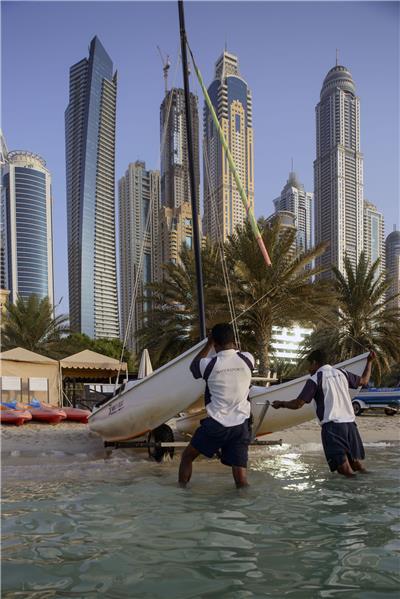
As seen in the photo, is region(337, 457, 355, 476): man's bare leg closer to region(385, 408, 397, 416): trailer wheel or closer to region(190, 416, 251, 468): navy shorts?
region(190, 416, 251, 468): navy shorts

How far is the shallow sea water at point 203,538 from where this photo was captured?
8.07 ft

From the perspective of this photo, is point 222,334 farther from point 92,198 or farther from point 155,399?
point 92,198

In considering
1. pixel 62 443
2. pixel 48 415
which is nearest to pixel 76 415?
pixel 48 415

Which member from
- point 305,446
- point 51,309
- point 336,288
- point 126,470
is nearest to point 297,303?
point 336,288

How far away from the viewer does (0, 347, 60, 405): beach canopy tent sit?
18.2 m

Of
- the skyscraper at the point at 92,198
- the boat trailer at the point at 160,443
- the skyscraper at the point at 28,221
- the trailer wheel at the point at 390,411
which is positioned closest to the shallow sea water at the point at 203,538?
the boat trailer at the point at 160,443

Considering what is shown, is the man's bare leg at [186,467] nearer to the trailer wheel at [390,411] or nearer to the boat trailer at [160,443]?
the boat trailer at [160,443]

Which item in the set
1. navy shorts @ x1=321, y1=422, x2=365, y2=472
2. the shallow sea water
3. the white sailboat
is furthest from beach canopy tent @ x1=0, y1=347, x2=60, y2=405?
navy shorts @ x1=321, y1=422, x2=365, y2=472

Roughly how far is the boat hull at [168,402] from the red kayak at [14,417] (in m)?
6.49

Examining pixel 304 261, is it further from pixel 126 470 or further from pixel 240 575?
pixel 240 575

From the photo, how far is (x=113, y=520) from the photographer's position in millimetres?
3732

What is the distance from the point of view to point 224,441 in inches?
187

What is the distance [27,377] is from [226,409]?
15.6 m

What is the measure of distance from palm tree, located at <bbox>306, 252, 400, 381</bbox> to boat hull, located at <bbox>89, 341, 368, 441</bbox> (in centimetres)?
1387
